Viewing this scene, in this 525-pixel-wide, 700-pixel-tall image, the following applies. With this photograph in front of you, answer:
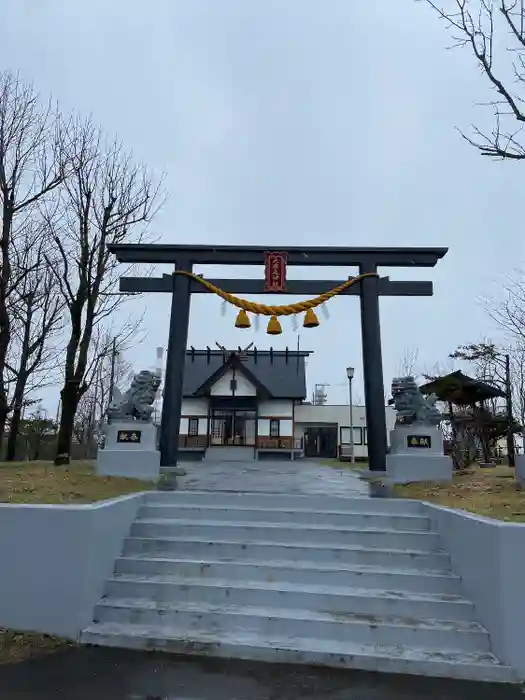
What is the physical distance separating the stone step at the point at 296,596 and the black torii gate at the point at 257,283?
6.48 m

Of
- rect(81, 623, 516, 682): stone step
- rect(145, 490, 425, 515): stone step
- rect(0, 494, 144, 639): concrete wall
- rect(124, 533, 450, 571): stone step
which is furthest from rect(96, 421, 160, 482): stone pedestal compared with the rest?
rect(81, 623, 516, 682): stone step

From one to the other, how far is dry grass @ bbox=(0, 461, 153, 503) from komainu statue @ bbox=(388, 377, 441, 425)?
480cm

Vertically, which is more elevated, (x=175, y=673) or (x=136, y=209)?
(x=136, y=209)

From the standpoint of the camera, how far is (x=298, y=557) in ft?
19.1

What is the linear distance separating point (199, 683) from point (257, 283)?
9.31 metres

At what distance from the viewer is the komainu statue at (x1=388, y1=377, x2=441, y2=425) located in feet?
33.2

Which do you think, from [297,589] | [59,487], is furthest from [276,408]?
[297,589]

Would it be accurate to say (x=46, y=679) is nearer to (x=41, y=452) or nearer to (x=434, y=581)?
(x=434, y=581)

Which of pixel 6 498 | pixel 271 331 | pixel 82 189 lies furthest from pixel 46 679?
pixel 82 189

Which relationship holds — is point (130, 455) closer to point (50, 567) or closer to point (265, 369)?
point (50, 567)

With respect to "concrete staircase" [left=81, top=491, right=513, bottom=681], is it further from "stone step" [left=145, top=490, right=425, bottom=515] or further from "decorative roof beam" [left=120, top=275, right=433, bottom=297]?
"decorative roof beam" [left=120, top=275, right=433, bottom=297]

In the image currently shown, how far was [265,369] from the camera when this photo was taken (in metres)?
32.6

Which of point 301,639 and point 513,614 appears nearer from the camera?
point 513,614

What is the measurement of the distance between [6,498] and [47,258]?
9.77 m
